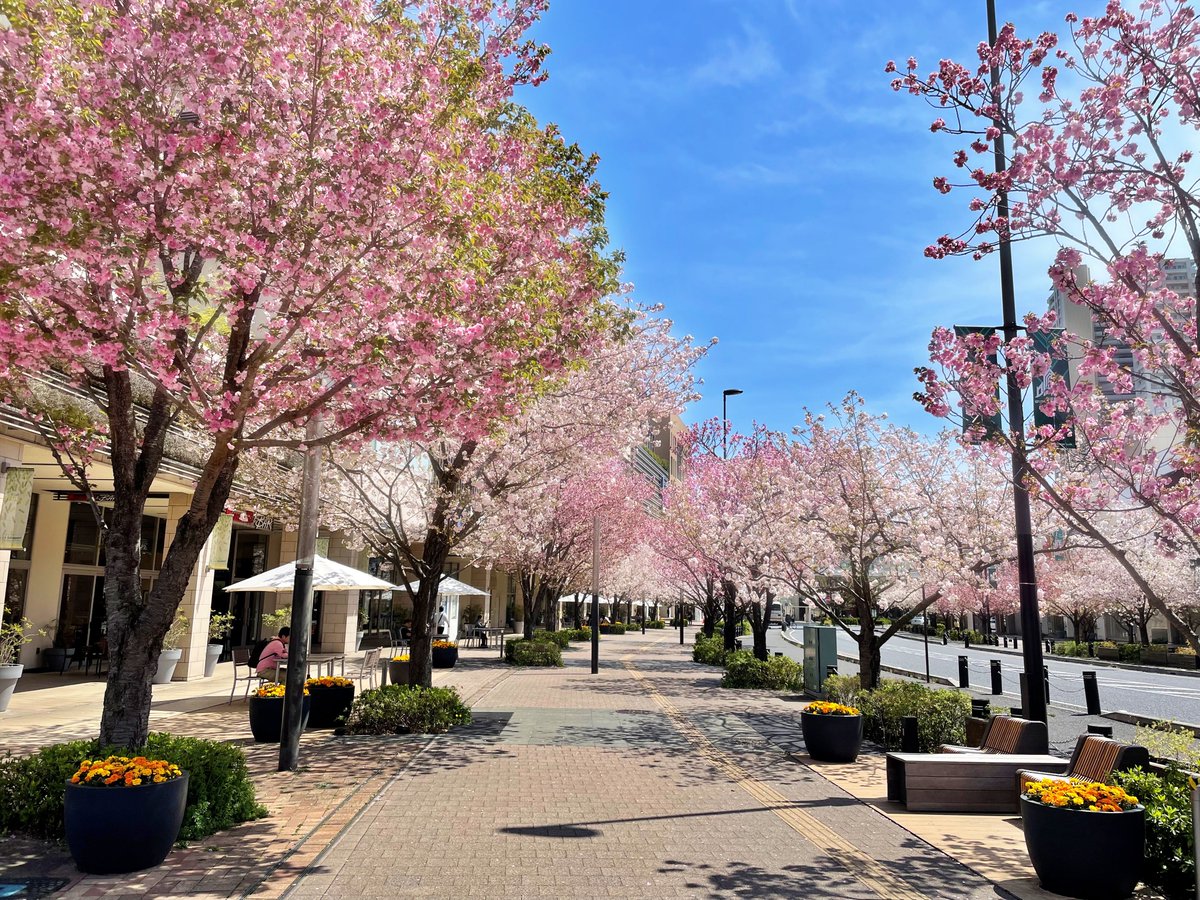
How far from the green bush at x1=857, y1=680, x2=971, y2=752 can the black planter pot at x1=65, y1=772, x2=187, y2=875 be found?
926 centimetres

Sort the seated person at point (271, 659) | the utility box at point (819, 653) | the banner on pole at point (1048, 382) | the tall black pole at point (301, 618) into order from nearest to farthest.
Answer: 1. the banner on pole at point (1048, 382)
2. the tall black pole at point (301, 618)
3. the seated person at point (271, 659)
4. the utility box at point (819, 653)

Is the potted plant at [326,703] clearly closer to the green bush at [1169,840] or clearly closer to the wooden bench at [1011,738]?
the wooden bench at [1011,738]

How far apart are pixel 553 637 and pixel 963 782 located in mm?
26008

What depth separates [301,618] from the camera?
9.97 metres

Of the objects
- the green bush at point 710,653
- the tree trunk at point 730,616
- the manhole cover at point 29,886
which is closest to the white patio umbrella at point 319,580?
the manhole cover at point 29,886

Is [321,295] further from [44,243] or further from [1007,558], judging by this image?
[1007,558]

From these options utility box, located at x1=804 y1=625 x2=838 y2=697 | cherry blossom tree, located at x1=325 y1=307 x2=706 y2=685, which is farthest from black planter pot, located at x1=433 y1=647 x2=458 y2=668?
utility box, located at x1=804 y1=625 x2=838 y2=697

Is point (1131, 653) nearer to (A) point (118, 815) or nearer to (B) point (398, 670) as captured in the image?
(B) point (398, 670)

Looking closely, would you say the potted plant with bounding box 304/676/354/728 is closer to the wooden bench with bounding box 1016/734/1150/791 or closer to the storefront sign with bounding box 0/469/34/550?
the storefront sign with bounding box 0/469/34/550

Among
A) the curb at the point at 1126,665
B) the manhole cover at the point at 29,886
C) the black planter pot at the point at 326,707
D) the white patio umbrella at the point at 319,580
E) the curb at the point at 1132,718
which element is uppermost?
the white patio umbrella at the point at 319,580

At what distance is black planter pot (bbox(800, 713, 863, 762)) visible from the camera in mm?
11070

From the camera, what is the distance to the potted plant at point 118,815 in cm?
580

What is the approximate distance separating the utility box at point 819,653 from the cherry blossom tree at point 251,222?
40.1 feet

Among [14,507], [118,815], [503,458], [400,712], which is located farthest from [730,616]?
[118,815]
